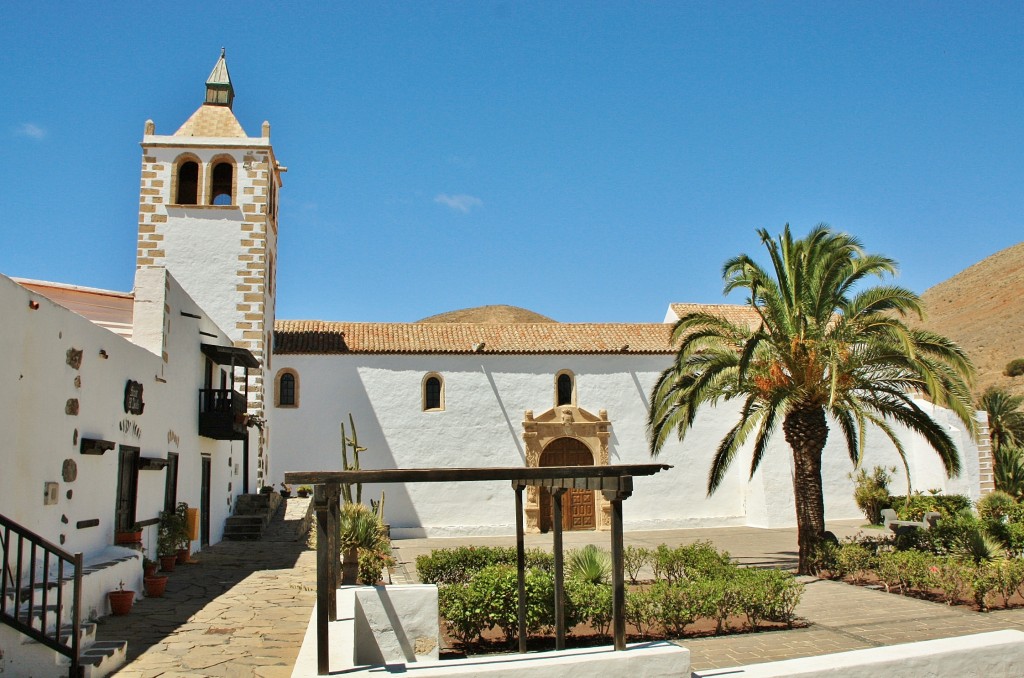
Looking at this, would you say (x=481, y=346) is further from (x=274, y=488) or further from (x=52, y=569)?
(x=52, y=569)

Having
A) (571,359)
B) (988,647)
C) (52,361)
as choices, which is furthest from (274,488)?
(988,647)

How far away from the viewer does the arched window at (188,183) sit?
23.0 meters

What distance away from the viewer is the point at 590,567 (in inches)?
469

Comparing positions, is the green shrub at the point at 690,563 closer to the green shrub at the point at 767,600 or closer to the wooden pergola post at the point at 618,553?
the green shrub at the point at 767,600

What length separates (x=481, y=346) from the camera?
25.5 m

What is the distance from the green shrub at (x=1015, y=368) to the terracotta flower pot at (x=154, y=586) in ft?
170

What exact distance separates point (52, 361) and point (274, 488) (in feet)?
48.4

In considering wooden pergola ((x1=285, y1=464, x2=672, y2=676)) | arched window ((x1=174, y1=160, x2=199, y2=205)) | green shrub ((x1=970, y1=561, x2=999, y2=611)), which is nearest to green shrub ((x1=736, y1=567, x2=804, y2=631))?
green shrub ((x1=970, y1=561, x2=999, y2=611))

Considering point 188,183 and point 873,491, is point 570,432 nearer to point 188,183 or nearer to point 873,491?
point 873,491

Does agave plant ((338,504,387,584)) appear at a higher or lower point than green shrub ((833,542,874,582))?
higher

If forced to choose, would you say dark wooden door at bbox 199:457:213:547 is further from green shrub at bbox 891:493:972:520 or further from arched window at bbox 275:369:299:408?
green shrub at bbox 891:493:972:520

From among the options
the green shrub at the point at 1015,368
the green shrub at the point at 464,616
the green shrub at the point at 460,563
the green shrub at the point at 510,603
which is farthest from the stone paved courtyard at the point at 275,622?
the green shrub at the point at 1015,368

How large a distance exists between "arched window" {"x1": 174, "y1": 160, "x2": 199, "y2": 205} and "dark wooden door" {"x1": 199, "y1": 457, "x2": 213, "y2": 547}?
9110 millimetres

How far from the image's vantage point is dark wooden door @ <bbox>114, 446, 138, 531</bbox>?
38.8 feet
